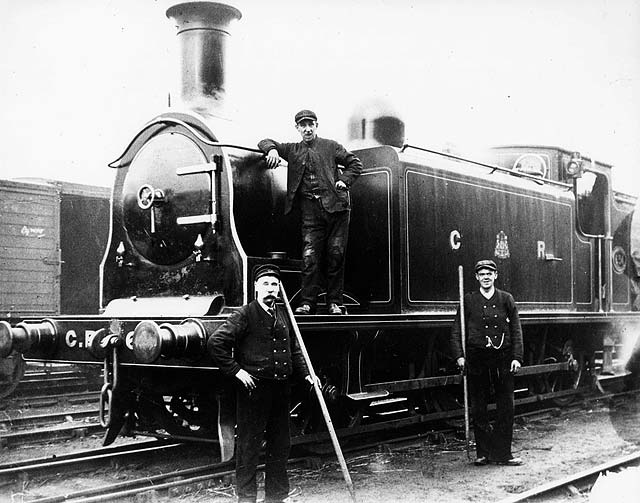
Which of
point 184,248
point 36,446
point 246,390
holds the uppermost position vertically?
point 184,248

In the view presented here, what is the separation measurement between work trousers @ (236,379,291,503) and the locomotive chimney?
2.59 metres

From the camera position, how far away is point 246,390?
4496 mm

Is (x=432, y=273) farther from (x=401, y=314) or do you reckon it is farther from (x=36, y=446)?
(x=36, y=446)

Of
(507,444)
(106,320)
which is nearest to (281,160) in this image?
(106,320)

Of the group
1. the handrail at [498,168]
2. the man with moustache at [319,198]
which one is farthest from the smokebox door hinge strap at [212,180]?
the handrail at [498,168]

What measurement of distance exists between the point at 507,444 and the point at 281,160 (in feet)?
9.39

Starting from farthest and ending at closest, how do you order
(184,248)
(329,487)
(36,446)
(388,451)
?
1. (36,446)
2. (388,451)
3. (184,248)
4. (329,487)

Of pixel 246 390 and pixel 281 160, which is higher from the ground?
pixel 281 160

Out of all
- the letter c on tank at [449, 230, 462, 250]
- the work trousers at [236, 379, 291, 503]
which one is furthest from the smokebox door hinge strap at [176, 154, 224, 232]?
the letter c on tank at [449, 230, 462, 250]

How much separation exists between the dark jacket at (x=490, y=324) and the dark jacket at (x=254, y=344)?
2122mm

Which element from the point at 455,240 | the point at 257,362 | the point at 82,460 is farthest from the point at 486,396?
the point at 82,460

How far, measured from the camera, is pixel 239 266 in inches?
215

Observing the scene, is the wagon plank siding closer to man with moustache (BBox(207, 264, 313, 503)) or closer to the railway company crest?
the railway company crest

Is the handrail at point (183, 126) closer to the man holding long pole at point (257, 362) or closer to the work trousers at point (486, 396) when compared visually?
the man holding long pole at point (257, 362)
